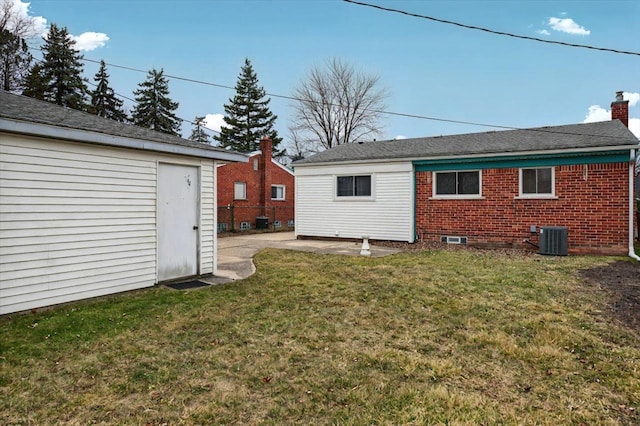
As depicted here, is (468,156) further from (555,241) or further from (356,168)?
(356,168)

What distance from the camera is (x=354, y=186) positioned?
45.5ft

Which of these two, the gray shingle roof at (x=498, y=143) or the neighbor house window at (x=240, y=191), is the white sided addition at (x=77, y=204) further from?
the neighbor house window at (x=240, y=191)

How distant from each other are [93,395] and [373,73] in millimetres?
35088

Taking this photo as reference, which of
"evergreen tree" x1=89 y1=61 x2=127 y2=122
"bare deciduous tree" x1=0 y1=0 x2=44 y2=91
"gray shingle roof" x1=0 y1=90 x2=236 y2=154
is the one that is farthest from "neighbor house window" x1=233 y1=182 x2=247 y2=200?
"evergreen tree" x1=89 y1=61 x2=127 y2=122

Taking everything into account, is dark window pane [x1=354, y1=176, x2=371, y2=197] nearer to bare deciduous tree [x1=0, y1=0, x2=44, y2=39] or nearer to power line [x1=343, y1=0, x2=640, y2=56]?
power line [x1=343, y1=0, x2=640, y2=56]

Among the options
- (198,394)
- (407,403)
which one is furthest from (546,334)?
(198,394)

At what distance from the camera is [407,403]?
9.16 ft

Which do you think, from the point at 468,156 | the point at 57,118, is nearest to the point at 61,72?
the point at 57,118

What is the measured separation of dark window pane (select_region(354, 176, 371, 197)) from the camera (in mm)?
13578

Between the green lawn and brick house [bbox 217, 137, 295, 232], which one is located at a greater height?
brick house [bbox 217, 137, 295, 232]

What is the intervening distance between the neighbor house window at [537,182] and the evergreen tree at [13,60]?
104ft

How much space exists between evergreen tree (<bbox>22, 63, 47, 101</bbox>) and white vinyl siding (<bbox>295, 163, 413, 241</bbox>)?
24.1 meters

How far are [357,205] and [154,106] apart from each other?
104 ft

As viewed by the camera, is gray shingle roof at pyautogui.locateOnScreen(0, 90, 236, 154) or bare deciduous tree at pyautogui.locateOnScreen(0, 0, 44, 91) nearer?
gray shingle roof at pyautogui.locateOnScreen(0, 90, 236, 154)
